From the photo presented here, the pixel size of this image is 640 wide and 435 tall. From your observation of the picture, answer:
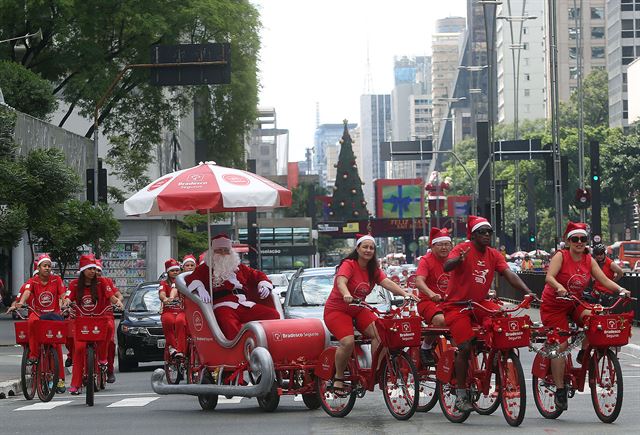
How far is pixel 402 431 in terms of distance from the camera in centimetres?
1270

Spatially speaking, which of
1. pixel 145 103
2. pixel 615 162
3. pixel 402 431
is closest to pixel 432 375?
pixel 402 431

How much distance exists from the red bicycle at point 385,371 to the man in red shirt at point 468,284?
39 cm

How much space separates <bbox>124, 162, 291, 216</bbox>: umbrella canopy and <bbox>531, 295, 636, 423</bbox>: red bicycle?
12.0 ft

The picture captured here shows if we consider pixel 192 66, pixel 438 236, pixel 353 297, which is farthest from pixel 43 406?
pixel 192 66

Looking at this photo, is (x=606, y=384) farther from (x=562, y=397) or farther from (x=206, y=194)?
(x=206, y=194)

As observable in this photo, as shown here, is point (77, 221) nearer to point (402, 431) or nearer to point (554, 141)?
point (554, 141)

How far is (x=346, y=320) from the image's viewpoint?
14164 millimetres

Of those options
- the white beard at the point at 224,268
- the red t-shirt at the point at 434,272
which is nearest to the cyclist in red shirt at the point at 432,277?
the red t-shirt at the point at 434,272

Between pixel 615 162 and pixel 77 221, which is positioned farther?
pixel 615 162

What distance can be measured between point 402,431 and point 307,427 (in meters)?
1.11

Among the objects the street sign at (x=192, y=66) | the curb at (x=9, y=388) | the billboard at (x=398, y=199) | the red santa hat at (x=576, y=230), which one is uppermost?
the street sign at (x=192, y=66)

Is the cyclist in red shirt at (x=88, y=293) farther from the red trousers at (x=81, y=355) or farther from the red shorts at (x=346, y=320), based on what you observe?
the red shorts at (x=346, y=320)

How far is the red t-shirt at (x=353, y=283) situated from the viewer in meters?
14.2

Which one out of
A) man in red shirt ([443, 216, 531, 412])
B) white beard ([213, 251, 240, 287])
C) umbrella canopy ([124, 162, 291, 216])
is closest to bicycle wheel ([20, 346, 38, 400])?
umbrella canopy ([124, 162, 291, 216])
